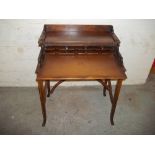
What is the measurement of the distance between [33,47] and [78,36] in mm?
868

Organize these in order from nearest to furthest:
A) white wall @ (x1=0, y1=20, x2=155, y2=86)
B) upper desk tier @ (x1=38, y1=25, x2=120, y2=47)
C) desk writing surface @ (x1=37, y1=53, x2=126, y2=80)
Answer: desk writing surface @ (x1=37, y1=53, x2=126, y2=80) < upper desk tier @ (x1=38, y1=25, x2=120, y2=47) < white wall @ (x1=0, y1=20, x2=155, y2=86)

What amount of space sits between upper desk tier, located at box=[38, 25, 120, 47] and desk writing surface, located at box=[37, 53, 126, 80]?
0.17 metres

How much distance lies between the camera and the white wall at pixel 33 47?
2.49 m

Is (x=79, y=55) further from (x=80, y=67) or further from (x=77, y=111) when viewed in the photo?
(x=77, y=111)

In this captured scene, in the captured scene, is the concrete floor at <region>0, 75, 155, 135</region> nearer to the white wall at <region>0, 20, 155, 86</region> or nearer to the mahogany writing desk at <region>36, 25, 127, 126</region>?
the white wall at <region>0, 20, 155, 86</region>

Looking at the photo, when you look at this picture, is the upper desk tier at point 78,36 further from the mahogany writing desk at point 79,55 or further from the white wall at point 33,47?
the white wall at point 33,47

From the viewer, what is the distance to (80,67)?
1.97 metres

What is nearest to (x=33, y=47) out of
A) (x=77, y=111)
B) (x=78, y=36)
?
(x=78, y=36)

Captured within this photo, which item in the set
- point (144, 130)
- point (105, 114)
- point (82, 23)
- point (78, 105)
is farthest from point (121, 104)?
point (82, 23)

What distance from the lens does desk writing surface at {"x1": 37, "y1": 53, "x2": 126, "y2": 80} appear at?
1843 mm

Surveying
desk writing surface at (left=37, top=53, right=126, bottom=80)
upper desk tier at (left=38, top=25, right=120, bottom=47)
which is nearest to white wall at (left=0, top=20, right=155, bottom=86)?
upper desk tier at (left=38, top=25, right=120, bottom=47)

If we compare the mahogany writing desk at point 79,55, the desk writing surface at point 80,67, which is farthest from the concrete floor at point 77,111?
the desk writing surface at point 80,67

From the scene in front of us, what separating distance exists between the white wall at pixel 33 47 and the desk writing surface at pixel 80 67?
64 cm
